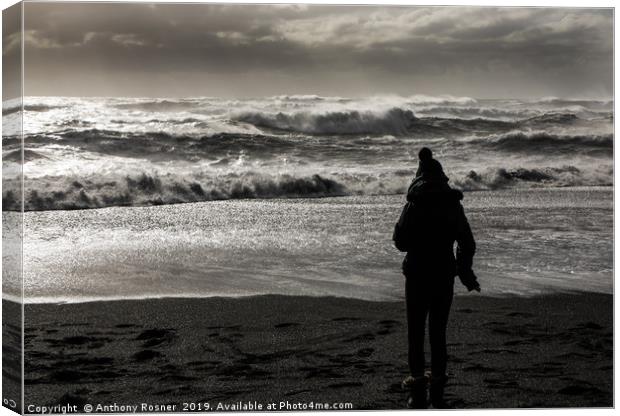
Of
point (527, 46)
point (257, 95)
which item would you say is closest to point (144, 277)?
point (257, 95)

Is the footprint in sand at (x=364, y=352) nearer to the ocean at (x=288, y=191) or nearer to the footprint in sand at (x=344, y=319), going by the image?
the footprint in sand at (x=344, y=319)

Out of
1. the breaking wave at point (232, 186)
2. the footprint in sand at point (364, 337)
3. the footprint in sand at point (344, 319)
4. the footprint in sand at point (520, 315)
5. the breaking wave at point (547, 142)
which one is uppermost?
the breaking wave at point (547, 142)

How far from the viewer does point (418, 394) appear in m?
7.84

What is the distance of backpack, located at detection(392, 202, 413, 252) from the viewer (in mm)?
7645

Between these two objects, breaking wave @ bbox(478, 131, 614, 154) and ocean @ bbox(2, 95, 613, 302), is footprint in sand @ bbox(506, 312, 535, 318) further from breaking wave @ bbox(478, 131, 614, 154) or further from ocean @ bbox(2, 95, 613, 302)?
breaking wave @ bbox(478, 131, 614, 154)

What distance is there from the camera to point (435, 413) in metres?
7.91

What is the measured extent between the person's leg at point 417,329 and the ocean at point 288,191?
44 cm

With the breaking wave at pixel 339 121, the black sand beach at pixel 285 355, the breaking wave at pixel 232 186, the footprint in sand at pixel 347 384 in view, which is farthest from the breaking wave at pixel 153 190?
the footprint in sand at pixel 347 384

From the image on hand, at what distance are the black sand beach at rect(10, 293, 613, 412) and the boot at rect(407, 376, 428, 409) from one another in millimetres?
104

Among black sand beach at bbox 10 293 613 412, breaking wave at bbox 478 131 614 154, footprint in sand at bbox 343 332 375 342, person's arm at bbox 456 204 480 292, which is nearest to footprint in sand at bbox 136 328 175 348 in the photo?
black sand beach at bbox 10 293 613 412

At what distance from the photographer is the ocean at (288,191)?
8.05m

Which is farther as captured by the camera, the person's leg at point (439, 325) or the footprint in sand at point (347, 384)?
the footprint in sand at point (347, 384)

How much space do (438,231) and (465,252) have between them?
25cm

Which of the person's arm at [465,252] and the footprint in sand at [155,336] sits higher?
the person's arm at [465,252]
